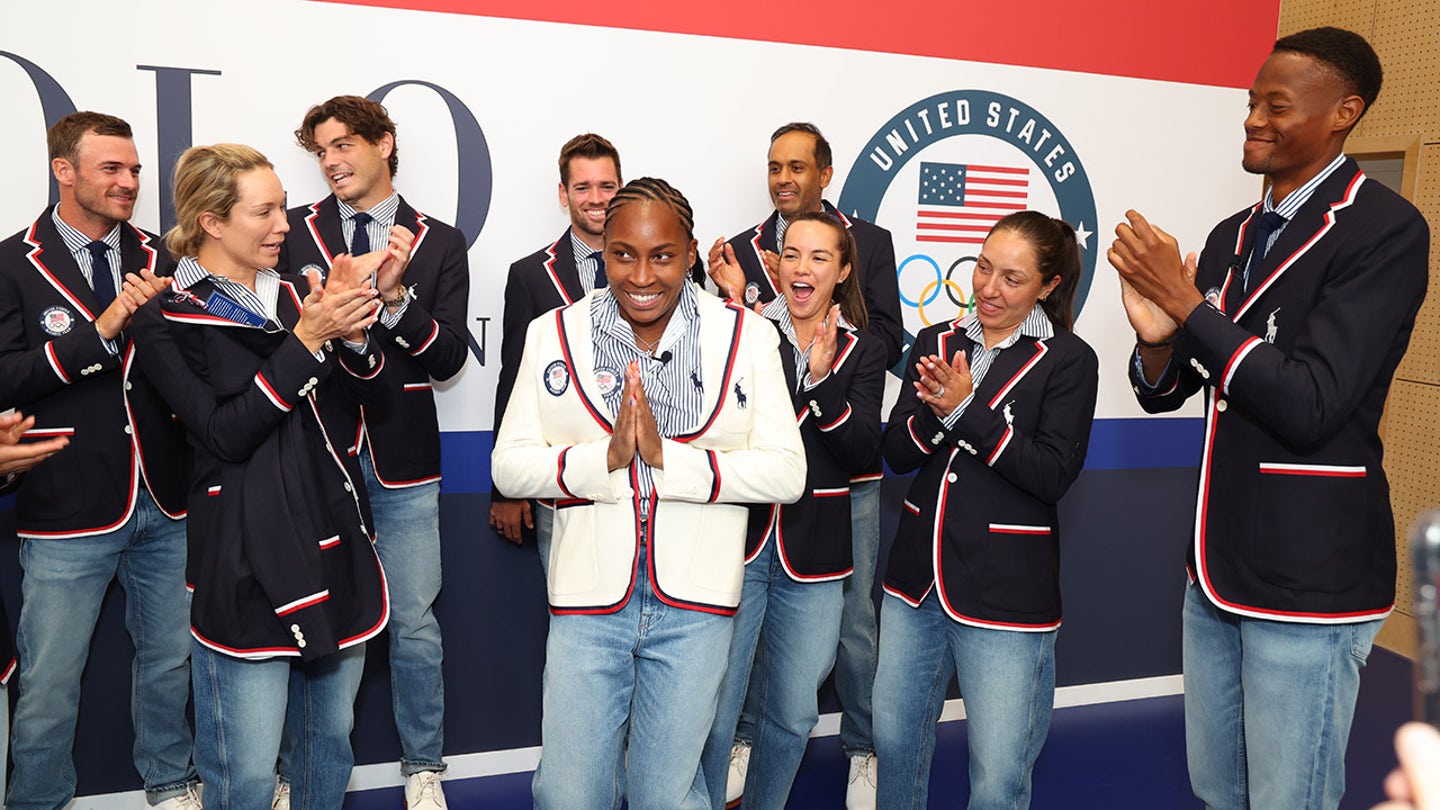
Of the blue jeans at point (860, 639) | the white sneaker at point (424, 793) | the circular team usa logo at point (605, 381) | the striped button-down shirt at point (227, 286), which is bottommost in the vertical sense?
the white sneaker at point (424, 793)

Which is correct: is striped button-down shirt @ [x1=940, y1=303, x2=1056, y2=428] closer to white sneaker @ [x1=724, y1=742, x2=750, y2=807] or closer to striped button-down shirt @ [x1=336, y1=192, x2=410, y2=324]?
white sneaker @ [x1=724, y1=742, x2=750, y2=807]

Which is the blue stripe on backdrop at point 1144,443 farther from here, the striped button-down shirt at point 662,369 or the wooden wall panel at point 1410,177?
the striped button-down shirt at point 662,369

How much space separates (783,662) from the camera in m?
3.09

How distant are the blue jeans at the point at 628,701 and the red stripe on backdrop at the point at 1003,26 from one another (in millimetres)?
2377

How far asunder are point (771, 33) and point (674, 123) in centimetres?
53

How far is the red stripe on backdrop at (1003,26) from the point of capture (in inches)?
152

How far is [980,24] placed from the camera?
4387 millimetres

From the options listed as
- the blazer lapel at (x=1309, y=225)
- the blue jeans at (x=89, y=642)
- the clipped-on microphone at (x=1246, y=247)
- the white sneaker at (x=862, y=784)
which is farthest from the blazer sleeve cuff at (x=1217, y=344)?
the blue jeans at (x=89, y=642)

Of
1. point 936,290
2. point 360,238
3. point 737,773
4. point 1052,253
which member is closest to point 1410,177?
point 936,290

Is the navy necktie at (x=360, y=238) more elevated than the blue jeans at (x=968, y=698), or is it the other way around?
the navy necktie at (x=360, y=238)

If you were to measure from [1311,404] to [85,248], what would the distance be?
3.18 meters

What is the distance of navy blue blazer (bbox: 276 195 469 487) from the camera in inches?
134

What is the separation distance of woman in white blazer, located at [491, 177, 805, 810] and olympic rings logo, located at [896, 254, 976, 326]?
2204 mm

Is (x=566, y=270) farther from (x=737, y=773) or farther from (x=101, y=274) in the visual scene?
(x=737, y=773)
